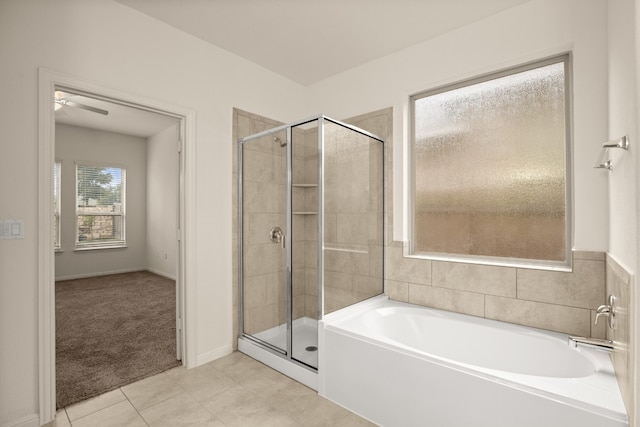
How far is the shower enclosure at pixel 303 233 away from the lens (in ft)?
7.68

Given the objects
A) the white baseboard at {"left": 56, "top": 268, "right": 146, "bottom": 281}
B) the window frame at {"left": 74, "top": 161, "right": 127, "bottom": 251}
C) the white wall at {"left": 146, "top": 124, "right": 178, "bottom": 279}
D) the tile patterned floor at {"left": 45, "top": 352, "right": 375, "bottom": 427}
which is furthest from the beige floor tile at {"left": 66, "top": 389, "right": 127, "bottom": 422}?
the window frame at {"left": 74, "top": 161, "right": 127, "bottom": 251}

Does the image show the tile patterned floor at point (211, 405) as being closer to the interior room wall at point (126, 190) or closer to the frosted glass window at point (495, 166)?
the frosted glass window at point (495, 166)

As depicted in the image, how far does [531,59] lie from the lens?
2.11 metres

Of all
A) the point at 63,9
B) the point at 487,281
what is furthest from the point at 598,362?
the point at 63,9

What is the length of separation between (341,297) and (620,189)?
173cm

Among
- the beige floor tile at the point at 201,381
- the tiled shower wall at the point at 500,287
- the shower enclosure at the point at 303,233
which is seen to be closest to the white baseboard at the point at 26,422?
the beige floor tile at the point at 201,381

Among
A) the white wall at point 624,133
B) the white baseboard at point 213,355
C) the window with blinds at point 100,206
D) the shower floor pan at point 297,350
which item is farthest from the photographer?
the window with blinds at point 100,206

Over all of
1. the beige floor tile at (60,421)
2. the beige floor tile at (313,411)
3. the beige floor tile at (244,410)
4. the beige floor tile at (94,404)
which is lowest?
the beige floor tile at (313,411)

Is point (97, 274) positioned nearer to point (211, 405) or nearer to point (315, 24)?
point (211, 405)

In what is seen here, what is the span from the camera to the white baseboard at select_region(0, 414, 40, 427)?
1.74m

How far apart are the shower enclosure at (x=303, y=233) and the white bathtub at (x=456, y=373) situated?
264 mm

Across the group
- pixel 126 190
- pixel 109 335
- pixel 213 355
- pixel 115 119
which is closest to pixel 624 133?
pixel 213 355

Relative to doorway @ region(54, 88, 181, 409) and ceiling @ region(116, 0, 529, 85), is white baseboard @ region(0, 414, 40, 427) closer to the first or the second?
doorway @ region(54, 88, 181, 409)

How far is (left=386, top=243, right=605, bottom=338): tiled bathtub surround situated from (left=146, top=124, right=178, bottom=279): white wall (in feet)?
14.3
